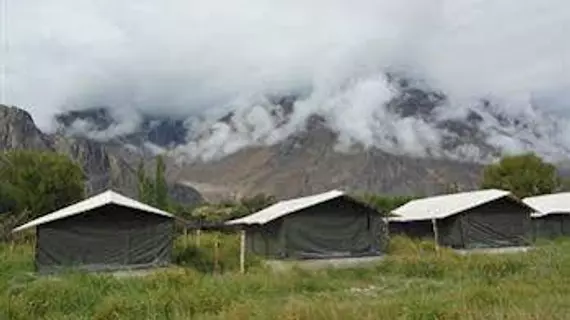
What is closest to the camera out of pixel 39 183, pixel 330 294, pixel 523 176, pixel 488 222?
pixel 330 294

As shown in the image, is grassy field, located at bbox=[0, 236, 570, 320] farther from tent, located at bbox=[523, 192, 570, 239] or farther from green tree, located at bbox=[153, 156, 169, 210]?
green tree, located at bbox=[153, 156, 169, 210]

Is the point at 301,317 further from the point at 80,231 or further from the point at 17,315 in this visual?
the point at 80,231

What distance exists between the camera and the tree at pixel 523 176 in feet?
273

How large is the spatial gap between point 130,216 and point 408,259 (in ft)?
38.2

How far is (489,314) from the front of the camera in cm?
1041

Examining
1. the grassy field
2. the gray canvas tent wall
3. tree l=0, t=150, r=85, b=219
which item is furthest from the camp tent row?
tree l=0, t=150, r=85, b=219

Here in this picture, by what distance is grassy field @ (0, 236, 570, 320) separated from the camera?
1191 cm

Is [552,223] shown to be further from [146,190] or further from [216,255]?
[146,190]

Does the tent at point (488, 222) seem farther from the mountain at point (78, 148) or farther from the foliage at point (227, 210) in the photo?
the mountain at point (78, 148)

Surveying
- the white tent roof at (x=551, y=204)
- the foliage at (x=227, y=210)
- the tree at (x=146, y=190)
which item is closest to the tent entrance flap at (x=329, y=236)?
the white tent roof at (x=551, y=204)

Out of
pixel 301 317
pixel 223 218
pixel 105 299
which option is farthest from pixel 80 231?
pixel 223 218

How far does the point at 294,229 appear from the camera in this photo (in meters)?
36.4

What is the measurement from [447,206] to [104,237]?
21.6m

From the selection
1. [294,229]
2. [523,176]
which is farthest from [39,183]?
[523,176]
